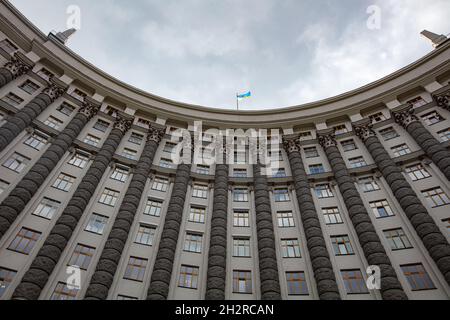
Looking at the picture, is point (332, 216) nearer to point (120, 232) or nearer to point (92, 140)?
point (120, 232)

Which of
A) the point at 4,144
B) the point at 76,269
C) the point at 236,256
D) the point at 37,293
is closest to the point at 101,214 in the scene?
the point at 76,269

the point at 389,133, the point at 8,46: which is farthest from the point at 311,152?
the point at 8,46

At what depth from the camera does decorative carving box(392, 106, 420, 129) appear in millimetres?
32562

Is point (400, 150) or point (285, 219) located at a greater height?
point (400, 150)

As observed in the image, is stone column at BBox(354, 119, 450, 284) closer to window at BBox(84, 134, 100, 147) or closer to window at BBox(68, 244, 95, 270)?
window at BBox(68, 244, 95, 270)

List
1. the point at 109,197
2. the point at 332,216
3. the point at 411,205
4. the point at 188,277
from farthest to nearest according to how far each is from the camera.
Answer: the point at 109,197 < the point at 332,216 < the point at 411,205 < the point at 188,277

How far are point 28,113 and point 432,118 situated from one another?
142ft

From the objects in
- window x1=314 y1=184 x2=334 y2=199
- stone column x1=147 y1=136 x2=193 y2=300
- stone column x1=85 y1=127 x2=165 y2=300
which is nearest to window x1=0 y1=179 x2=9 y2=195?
stone column x1=85 y1=127 x2=165 y2=300

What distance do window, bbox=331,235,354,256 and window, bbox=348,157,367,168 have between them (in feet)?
32.2

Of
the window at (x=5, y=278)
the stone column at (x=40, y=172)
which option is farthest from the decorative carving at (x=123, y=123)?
the window at (x=5, y=278)

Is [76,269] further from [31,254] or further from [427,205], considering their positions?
[427,205]

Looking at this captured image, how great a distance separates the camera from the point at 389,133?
34.2 m
